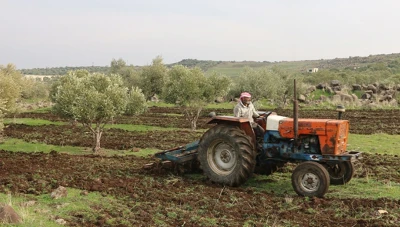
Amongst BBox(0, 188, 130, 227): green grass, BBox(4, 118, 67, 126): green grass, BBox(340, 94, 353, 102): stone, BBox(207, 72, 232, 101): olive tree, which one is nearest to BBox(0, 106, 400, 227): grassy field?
BBox(0, 188, 130, 227): green grass

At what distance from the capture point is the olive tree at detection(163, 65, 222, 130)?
26.5 meters

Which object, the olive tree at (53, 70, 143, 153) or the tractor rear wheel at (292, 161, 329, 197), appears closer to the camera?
the tractor rear wheel at (292, 161, 329, 197)

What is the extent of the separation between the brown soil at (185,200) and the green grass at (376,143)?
445 cm

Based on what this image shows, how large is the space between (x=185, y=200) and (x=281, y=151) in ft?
9.17

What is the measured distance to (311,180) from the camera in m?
9.21

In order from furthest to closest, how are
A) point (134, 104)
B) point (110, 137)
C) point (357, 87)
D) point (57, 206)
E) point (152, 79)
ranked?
point (357, 87), point (152, 79), point (110, 137), point (134, 104), point (57, 206)

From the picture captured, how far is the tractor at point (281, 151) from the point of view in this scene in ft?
30.4

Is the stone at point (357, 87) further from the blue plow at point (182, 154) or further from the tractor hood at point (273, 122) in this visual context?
the tractor hood at point (273, 122)

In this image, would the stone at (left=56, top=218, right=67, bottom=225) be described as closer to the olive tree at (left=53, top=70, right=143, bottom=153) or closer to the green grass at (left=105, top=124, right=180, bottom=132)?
the olive tree at (left=53, top=70, right=143, bottom=153)

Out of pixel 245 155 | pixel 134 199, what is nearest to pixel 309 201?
pixel 245 155

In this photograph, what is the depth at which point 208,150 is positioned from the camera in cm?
1063

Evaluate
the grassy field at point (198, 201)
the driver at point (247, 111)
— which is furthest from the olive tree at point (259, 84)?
the driver at point (247, 111)

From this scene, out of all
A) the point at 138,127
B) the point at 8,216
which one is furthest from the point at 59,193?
the point at 138,127

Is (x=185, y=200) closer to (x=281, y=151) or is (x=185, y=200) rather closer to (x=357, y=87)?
(x=281, y=151)
